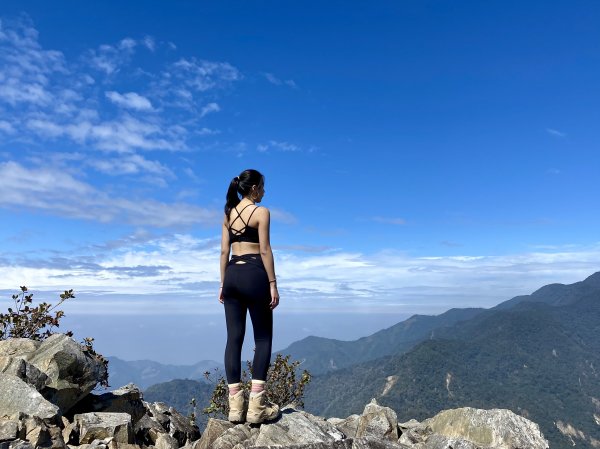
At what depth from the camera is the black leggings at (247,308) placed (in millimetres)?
7926

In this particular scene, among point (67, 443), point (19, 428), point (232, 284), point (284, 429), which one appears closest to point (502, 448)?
point (284, 429)

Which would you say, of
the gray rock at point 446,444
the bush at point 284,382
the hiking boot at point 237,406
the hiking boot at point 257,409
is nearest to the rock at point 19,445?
the hiking boot at point 237,406

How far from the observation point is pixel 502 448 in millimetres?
9773

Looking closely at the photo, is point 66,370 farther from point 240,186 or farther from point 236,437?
point 240,186

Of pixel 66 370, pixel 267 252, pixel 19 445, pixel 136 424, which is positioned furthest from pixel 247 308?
pixel 66 370

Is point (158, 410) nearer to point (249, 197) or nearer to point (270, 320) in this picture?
point (270, 320)

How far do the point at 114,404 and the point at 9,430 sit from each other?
149 inches

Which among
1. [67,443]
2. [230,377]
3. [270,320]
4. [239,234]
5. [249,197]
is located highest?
[249,197]

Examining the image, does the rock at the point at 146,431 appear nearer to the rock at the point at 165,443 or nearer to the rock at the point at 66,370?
the rock at the point at 165,443

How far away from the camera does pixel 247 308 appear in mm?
8234

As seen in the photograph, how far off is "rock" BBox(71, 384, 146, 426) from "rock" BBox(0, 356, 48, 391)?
1.33 m

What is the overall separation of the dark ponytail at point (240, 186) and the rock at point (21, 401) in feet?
16.5

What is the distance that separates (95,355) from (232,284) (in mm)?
6177

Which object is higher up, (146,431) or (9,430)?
(9,430)
